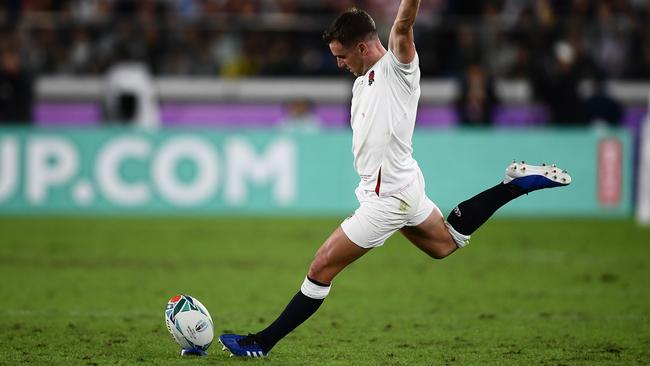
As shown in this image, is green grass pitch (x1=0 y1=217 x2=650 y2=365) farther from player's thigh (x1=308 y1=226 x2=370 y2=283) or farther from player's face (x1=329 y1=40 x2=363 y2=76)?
player's face (x1=329 y1=40 x2=363 y2=76)

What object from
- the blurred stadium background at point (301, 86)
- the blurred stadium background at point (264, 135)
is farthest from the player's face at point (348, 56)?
the blurred stadium background at point (301, 86)

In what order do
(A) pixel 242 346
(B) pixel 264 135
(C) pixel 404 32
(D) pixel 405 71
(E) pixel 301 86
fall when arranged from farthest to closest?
1. (E) pixel 301 86
2. (B) pixel 264 135
3. (A) pixel 242 346
4. (D) pixel 405 71
5. (C) pixel 404 32

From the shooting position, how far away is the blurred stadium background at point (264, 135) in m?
12.9

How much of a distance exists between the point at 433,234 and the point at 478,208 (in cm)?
41

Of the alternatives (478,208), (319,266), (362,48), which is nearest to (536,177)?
(478,208)

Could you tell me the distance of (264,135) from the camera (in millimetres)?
17047

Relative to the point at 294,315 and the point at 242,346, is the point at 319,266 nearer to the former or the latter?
the point at 294,315

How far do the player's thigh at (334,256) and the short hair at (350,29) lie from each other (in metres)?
1.26

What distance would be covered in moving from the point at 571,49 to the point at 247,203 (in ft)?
22.6

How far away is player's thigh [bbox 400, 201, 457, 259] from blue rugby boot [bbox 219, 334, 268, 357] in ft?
4.27

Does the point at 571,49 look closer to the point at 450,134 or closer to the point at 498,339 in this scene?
the point at 450,134

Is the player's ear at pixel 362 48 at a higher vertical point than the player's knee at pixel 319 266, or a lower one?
higher

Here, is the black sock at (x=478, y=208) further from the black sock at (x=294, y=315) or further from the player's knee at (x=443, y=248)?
the black sock at (x=294, y=315)

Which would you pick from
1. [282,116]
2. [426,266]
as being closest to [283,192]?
[282,116]
